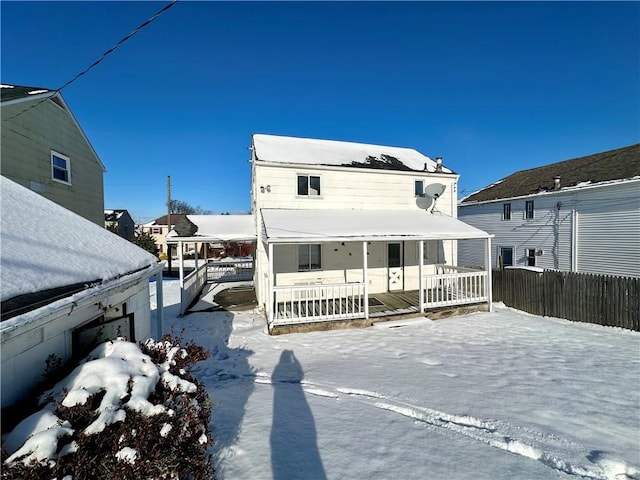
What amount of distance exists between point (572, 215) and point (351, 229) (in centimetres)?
1305

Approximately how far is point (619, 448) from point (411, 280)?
8.59m

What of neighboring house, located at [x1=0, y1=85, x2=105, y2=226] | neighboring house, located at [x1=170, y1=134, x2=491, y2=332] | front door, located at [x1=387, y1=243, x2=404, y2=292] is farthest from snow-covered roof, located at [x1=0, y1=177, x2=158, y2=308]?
front door, located at [x1=387, y1=243, x2=404, y2=292]

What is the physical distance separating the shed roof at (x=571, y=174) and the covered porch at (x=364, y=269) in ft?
28.4

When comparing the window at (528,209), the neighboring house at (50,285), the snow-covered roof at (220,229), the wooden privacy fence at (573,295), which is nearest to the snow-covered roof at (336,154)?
the snow-covered roof at (220,229)

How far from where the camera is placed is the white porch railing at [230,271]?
661 inches

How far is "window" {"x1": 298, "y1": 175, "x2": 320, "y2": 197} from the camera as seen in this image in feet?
36.6

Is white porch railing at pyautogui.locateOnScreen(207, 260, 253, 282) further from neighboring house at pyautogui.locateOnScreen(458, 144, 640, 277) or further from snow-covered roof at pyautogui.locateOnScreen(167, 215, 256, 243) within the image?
neighboring house at pyautogui.locateOnScreen(458, 144, 640, 277)

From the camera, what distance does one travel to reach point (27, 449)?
1.89 meters

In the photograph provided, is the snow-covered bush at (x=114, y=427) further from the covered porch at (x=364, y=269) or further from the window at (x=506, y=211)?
the window at (x=506, y=211)

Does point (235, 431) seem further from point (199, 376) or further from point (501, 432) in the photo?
point (501, 432)

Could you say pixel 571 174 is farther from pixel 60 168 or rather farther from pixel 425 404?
pixel 60 168

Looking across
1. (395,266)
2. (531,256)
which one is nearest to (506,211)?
(531,256)

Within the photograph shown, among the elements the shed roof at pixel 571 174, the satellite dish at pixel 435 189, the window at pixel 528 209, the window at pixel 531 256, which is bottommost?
the window at pixel 531 256

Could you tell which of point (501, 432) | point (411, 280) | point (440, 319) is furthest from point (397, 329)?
point (501, 432)
